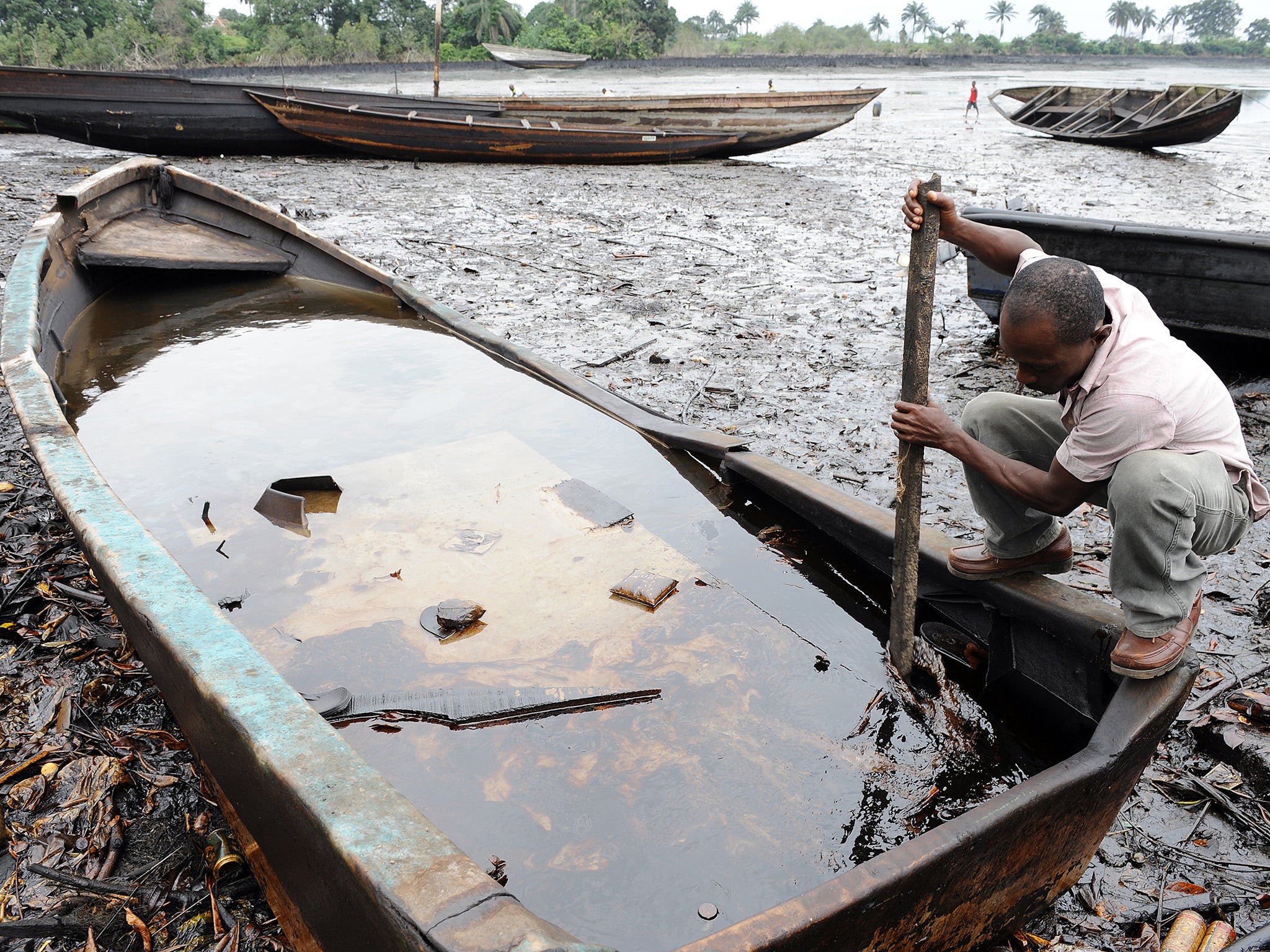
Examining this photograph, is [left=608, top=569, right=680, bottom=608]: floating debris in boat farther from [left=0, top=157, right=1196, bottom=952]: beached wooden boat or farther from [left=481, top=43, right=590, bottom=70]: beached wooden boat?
[left=481, top=43, right=590, bottom=70]: beached wooden boat

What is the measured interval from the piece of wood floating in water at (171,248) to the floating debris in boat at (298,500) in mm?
3399

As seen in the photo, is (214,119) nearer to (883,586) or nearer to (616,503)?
(616,503)

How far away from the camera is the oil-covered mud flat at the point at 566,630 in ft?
6.18

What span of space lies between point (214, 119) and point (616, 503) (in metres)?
12.8

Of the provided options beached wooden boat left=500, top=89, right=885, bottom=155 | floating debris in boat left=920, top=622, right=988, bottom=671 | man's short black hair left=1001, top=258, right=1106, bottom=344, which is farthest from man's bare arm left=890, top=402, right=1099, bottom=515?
beached wooden boat left=500, top=89, right=885, bottom=155

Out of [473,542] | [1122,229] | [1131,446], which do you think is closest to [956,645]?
[1131,446]

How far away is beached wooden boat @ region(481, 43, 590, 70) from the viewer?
39.9m

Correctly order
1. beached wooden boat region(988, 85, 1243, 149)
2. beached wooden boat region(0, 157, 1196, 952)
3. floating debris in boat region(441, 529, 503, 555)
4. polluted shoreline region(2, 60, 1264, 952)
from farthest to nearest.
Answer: beached wooden boat region(988, 85, 1243, 149) < polluted shoreline region(2, 60, 1264, 952) < floating debris in boat region(441, 529, 503, 555) < beached wooden boat region(0, 157, 1196, 952)

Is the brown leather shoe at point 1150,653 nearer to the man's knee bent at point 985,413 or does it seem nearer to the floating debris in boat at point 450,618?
the man's knee bent at point 985,413

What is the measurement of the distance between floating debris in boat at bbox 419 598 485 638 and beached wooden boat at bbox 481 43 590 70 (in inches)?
1644

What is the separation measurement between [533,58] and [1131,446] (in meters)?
45.8

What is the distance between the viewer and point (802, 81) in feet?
142

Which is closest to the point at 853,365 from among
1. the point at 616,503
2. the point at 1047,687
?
the point at 616,503

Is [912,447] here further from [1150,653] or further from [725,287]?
[725,287]
